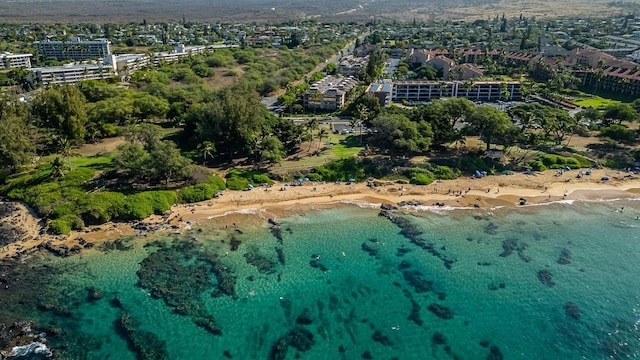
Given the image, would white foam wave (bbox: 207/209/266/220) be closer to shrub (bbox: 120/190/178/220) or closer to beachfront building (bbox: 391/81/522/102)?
shrub (bbox: 120/190/178/220)

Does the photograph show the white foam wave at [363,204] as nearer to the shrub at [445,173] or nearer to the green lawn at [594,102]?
the shrub at [445,173]

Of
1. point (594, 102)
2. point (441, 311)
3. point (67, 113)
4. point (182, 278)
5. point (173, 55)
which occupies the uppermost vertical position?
point (173, 55)

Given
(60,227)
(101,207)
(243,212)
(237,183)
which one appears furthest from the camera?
(237,183)

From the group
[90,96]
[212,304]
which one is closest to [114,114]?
[90,96]

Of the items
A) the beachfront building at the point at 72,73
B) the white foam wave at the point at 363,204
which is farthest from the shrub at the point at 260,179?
the beachfront building at the point at 72,73

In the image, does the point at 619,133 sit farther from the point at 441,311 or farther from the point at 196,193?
the point at 196,193

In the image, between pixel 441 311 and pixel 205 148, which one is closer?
pixel 441 311

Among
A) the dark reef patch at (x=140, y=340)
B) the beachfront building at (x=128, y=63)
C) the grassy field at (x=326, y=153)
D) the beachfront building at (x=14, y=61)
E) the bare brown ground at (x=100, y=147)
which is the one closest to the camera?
the dark reef patch at (x=140, y=340)

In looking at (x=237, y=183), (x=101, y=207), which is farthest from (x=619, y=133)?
(x=101, y=207)
